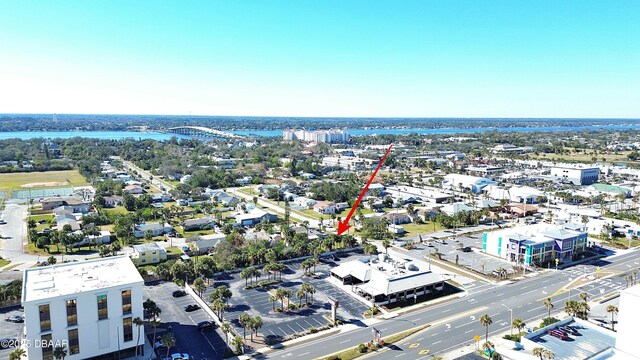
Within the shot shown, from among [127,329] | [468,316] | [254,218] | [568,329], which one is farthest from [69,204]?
[568,329]

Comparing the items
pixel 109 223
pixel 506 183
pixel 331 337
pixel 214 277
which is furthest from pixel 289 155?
pixel 331 337

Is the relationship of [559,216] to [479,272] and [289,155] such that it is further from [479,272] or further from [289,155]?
[289,155]

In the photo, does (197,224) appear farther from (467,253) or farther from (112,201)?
(467,253)

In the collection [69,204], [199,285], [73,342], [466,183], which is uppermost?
[466,183]

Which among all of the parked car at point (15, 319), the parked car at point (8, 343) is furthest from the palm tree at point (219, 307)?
the parked car at point (15, 319)

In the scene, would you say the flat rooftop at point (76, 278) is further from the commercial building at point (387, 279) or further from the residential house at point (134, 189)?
the residential house at point (134, 189)

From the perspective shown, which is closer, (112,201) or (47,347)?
(47,347)

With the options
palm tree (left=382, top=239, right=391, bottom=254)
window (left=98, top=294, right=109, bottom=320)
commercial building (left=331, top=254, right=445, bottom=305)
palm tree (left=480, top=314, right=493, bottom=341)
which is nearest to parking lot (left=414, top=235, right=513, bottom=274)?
palm tree (left=382, top=239, right=391, bottom=254)
